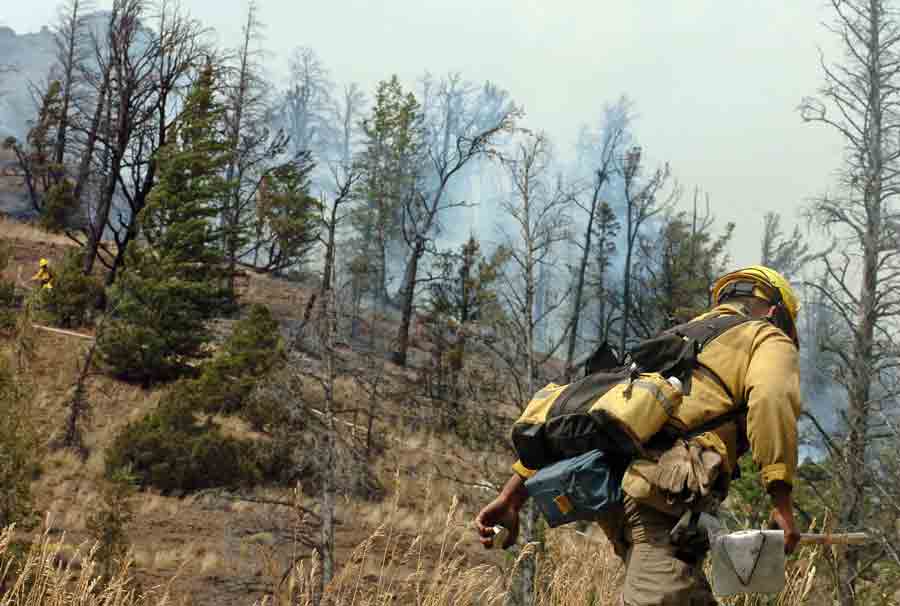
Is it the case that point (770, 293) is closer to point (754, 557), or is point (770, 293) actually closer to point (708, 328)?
point (708, 328)

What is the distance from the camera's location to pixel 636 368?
9.16 feet

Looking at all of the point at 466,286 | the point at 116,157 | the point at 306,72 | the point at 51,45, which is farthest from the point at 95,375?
the point at 51,45

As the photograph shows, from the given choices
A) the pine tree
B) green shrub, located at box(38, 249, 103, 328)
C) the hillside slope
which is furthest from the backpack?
green shrub, located at box(38, 249, 103, 328)

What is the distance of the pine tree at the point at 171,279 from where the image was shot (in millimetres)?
18188

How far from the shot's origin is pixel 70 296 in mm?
20859

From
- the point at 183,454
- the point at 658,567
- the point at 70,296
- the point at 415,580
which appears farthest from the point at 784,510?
the point at 70,296

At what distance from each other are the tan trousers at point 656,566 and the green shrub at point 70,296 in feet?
67.0

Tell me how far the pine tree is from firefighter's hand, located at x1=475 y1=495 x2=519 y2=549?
1610 centimetres

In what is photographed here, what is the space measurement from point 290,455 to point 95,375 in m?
5.74

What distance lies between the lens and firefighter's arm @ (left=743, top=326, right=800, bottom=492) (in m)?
2.50

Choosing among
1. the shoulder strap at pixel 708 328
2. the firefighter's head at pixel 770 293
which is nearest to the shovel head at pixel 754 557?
the shoulder strap at pixel 708 328

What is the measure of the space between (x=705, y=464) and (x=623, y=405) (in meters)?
0.31

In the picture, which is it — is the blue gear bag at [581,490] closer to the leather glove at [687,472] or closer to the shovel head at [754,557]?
the leather glove at [687,472]

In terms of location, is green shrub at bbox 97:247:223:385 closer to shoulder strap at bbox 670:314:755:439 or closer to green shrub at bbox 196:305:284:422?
green shrub at bbox 196:305:284:422
